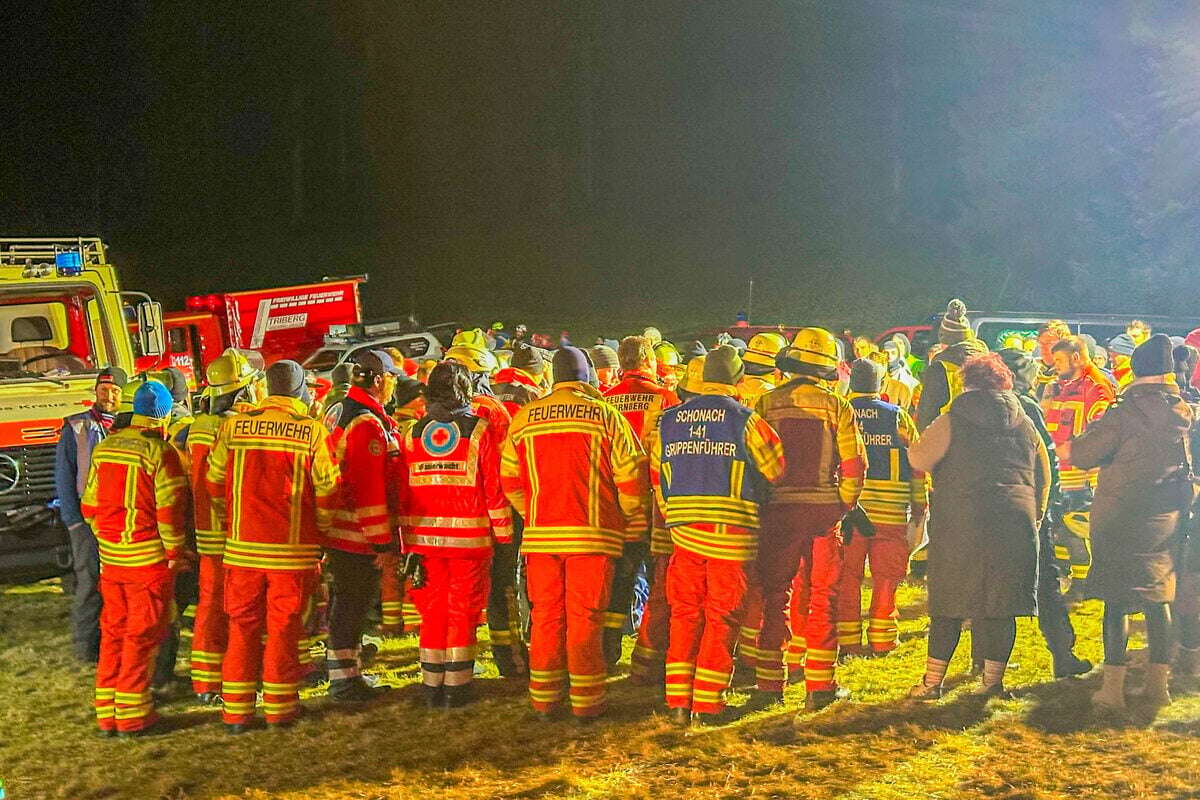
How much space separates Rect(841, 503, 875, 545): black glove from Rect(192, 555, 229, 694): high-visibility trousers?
3.42m

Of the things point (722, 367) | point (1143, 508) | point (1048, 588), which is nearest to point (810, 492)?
point (722, 367)

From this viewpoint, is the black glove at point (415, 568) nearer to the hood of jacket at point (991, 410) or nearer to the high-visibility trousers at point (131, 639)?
the high-visibility trousers at point (131, 639)

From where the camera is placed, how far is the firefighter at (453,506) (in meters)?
5.41

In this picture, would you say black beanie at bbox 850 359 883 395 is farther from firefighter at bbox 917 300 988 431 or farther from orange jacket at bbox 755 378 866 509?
firefighter at bbox 917 300 988 431

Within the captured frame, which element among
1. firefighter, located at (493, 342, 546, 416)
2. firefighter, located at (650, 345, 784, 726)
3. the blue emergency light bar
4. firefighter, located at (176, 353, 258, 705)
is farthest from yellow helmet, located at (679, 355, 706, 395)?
the blue emergency light bar

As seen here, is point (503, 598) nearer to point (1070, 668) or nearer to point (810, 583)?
point (810, 583)

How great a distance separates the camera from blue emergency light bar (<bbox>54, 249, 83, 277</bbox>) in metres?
8.60

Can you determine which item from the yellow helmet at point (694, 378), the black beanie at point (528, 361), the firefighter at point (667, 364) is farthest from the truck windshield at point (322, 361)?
the yellow helmet at point (694, 378)

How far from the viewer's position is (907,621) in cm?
720

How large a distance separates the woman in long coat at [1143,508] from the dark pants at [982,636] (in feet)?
1.76

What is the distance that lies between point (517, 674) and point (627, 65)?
3770 cm

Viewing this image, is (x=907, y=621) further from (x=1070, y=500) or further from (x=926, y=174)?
(x=926, y=174)

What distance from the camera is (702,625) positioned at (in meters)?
5.16

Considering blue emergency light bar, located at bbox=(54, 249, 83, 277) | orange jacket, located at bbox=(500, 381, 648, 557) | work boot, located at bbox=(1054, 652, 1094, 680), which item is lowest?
work boot, located at bbox=(1054, 652, 1094, 680)
